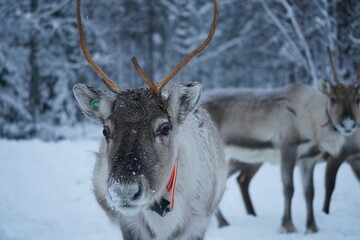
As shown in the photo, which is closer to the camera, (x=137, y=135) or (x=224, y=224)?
(x=137, y=135)

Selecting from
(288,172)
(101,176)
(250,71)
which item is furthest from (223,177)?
(250,71)

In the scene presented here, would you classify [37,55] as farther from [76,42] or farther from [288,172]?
[288,172]

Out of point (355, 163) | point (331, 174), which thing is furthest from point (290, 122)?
point (355, 163)

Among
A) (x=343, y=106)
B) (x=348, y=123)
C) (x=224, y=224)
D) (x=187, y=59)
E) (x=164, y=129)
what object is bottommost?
(x=224, y=224)

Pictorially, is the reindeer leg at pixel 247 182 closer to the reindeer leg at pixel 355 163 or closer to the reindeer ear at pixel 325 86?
the reindeer leg at pixel 355 163

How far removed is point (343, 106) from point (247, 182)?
2.35 meters

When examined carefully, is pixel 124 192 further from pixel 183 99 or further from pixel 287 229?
pixel 287 229

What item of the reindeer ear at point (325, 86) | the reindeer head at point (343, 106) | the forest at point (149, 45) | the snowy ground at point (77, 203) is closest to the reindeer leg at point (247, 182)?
the snowy ground at point (77, 203)

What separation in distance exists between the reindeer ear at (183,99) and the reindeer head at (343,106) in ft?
13.3

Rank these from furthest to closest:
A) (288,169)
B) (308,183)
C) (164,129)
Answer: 1. (308,183)
2. (288,169)
3. (164,129)

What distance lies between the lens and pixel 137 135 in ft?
8.08

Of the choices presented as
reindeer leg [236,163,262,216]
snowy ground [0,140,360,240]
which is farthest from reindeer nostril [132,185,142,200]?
reindeer leg [236,163,262,216]

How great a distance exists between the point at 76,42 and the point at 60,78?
1.79m

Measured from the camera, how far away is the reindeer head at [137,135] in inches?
87.7
